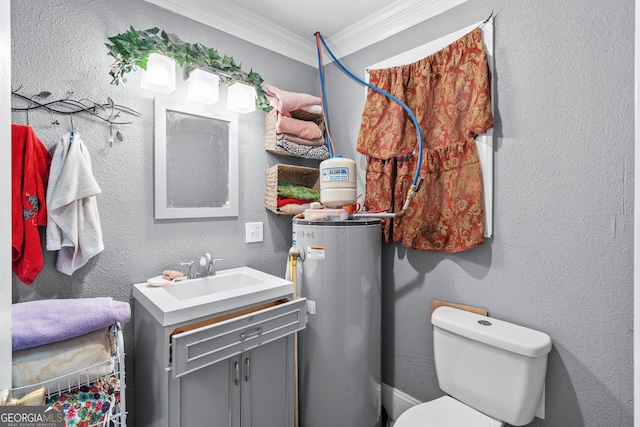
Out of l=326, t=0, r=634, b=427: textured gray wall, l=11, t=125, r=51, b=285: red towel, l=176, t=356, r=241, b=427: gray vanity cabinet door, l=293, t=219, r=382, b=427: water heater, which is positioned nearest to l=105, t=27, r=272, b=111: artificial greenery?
l=11, t=125, r=51, b=285: red towel

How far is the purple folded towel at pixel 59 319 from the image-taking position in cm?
93

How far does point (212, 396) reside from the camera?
48.7 inches

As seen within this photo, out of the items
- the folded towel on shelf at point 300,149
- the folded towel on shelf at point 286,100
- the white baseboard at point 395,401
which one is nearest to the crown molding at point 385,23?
the folded towel on shelf at point 286,100

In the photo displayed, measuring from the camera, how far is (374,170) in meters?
→ 1.90

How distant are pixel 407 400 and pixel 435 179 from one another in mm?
1312

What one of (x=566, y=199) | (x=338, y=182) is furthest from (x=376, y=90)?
→ (x=566, y=199)

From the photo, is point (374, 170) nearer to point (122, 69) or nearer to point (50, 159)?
point (122, 69)

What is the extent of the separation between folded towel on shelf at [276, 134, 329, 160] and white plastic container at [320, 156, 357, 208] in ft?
1.27

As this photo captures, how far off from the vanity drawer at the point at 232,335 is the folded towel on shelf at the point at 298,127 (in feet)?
3.42

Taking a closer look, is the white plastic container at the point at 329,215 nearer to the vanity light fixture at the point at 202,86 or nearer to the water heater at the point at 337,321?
the water heater at the point at 337,321

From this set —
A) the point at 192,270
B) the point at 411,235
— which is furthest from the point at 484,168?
the point at 192,270

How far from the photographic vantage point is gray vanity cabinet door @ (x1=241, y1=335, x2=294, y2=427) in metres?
1.34

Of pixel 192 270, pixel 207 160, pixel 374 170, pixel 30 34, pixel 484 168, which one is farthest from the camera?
pixel 374 170

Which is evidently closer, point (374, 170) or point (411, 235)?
point (411, 235)
